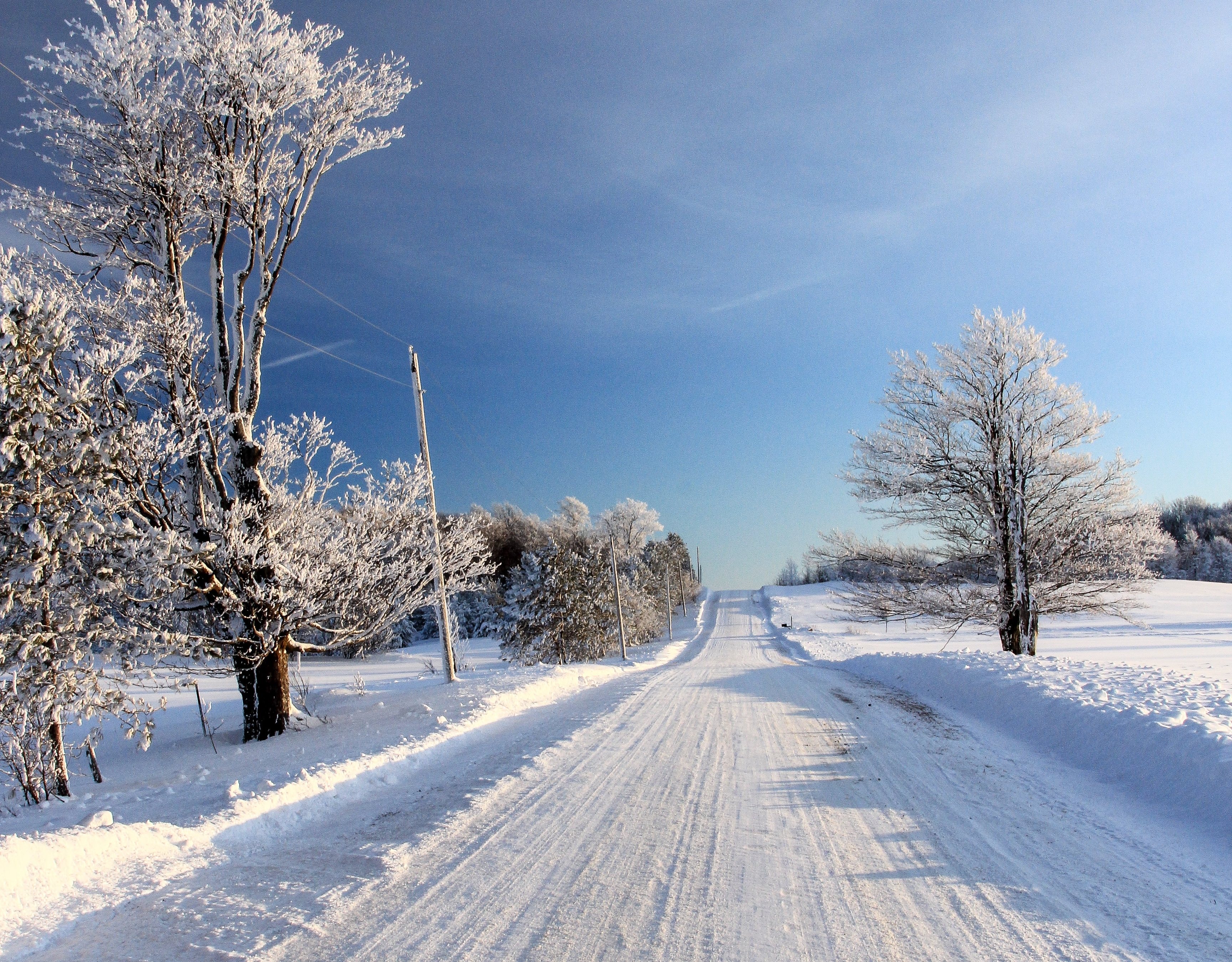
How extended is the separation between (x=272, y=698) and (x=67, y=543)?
176 inches

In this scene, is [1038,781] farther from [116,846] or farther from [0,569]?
[0,569]

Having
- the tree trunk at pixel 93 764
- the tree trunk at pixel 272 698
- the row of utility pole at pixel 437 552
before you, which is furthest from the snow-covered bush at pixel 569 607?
the tree trunk at pixel 93 764

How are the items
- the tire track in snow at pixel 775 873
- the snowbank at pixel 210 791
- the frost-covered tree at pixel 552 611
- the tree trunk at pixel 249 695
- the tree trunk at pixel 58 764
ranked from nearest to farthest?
the tire track in snow at pixel 775 873, the snowbank at pixel 210 791, the tree trunk at pixel 58 764, the tree trunk at pixel 249 695, the frost-covered tree at pixel 552 611

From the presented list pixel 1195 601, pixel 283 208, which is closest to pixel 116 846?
pixel 283 208

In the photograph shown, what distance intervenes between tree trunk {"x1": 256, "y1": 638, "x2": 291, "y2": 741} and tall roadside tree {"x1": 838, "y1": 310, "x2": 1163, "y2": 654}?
1249 cm

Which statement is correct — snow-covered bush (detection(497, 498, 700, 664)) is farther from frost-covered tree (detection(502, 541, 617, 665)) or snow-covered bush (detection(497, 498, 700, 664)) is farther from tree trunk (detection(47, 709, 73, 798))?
tree trunk (detection(47, 709, 73, 798))

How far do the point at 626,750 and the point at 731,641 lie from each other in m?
33.8

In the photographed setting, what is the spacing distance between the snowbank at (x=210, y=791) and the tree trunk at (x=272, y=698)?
0.44m

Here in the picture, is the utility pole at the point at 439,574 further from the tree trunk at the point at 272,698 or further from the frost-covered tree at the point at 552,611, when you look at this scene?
the frost-covered tree at the point at 552,611

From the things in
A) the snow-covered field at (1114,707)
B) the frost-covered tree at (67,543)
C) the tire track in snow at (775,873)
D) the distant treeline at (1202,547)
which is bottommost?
the distant treeline at (1202,547)

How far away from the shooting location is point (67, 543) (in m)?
6.20

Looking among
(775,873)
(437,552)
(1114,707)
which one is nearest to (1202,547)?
(1114,707)

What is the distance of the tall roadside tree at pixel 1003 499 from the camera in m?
13.5

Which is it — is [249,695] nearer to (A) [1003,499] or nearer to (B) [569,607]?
(A) [1003,499]
